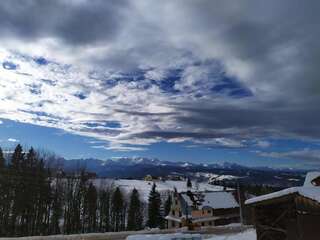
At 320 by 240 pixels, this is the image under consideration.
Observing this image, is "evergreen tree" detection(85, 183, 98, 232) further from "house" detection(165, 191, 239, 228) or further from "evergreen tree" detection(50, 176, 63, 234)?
"house" detection(165, 191, 239, 228)

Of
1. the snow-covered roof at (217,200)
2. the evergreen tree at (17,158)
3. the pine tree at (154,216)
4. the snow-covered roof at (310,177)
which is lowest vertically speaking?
the pine tree at (154,216)

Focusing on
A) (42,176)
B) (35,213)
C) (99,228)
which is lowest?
(99,228)

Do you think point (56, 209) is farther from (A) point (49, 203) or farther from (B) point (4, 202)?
(B) point (4, 202)

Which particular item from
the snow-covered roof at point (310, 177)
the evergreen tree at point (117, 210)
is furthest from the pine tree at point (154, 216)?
the snow-covered roof at point (310, 177)

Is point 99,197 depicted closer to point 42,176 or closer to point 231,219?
point 42,176

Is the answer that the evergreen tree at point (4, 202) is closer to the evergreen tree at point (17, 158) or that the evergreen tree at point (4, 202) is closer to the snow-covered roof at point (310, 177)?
the evergreen tree at point (17, 158)

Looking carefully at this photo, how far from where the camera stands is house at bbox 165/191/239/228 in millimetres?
73688

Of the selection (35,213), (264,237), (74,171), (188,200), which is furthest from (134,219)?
(264,237)

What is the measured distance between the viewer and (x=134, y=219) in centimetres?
8350

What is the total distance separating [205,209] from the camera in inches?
2955

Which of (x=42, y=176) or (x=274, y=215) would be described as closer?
(x=274, y=215)

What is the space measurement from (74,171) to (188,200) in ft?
88.6

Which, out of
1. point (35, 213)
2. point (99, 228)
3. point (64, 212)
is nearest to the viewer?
point (35, 213)

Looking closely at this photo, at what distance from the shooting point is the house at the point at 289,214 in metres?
19.4
